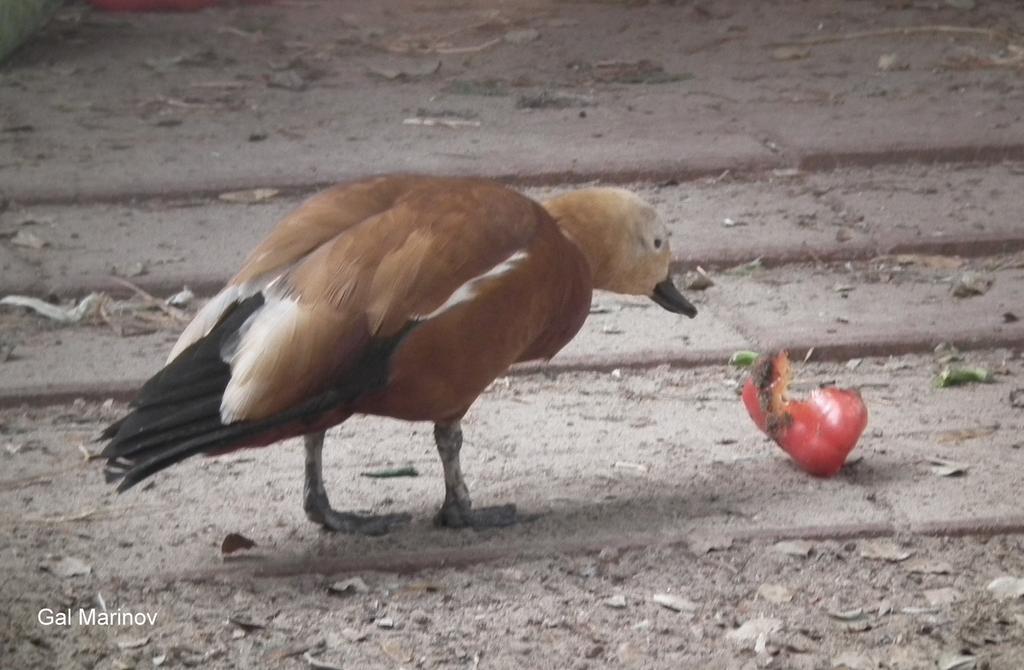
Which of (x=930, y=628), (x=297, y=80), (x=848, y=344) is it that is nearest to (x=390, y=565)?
(x=930, y=628)

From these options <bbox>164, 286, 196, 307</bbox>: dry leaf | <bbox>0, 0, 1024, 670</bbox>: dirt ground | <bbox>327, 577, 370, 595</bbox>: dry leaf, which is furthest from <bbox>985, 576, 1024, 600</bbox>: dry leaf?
<bbox>164, 286, 196, 307</bbox>: dry leaf

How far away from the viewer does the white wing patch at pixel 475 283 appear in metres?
3.30

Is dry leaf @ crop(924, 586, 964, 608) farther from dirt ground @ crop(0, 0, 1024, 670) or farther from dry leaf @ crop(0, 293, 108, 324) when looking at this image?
dry leaf @ crop(0, 293, 108, 324)

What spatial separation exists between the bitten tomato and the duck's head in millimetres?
345

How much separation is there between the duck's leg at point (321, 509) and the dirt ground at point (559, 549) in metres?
0.03

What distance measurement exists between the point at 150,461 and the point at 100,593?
345 millimetres

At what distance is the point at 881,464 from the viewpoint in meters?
3.84

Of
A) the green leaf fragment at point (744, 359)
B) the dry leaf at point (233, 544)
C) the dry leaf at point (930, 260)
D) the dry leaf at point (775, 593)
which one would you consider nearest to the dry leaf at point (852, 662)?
the dry leaf at point (775, 593)

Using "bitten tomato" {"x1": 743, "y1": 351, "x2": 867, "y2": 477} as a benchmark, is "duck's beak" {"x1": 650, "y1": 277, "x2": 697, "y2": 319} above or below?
above

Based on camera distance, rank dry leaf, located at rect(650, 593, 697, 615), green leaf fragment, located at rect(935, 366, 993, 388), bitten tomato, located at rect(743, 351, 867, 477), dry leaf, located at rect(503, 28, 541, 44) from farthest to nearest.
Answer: dry leaf, located at rect(503, 28, 541, 44)
green leaf fragment, located at rect(935, 366, 993, 388)
bitten tomato, located at rect(743, 351, 867, 477)
dry leaf, located at rect(650, 593, 697, 615)

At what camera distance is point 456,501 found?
11.6 ft

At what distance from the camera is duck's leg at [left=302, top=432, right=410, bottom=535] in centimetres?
353

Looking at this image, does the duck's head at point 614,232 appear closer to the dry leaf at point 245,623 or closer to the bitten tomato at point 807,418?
the bitten tomato at point 807,418

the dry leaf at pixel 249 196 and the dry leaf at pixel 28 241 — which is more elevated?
the dry leaf at pixel 28 241
